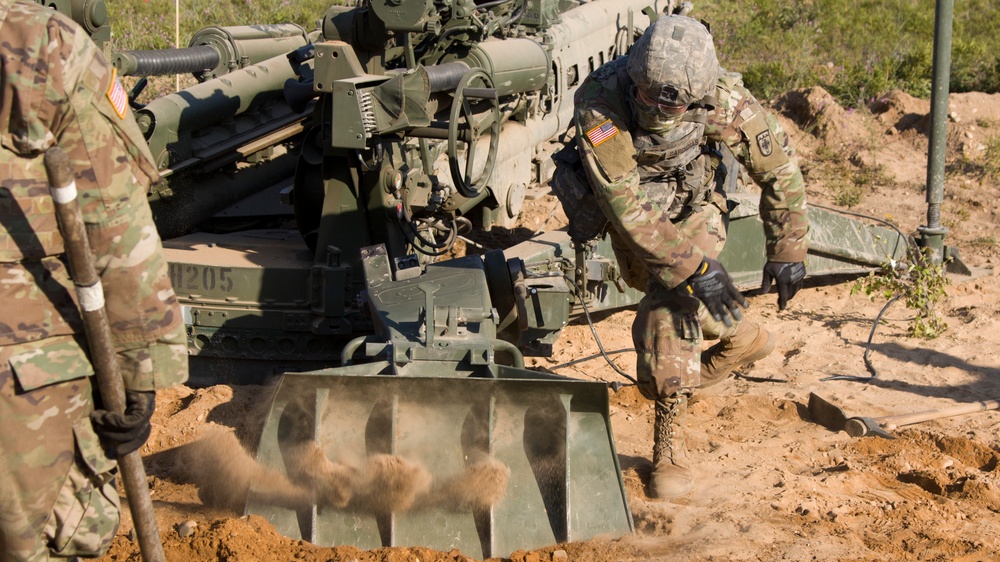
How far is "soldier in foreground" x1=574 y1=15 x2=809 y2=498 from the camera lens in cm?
466

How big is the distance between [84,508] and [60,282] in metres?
0.65

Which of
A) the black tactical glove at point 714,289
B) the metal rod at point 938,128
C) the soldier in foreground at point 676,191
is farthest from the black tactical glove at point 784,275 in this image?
the metal rod at point 938,128

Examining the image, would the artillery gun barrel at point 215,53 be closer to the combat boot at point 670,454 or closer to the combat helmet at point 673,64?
the combat helmet at point 673,64

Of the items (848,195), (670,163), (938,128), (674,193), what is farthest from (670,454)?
(848,195)

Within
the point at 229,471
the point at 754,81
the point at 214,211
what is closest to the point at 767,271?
the point at 229,471

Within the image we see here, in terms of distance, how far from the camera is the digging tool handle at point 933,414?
5504 millimetres

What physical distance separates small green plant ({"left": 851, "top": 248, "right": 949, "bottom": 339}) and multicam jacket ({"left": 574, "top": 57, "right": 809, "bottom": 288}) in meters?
2.19

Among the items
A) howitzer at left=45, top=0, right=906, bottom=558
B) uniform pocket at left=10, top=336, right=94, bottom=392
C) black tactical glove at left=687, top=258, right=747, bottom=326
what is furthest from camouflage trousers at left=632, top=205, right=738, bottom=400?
uniform pocket at left=10, top=336, right=94, bottom=392

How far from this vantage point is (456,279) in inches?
218

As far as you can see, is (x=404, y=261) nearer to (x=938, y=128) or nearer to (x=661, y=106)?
(x=661, y=106)

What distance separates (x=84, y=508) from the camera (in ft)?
10.5

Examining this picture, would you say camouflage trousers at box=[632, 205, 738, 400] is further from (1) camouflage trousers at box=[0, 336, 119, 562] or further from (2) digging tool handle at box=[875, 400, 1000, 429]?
(1) camouflage trousers at box=[0, 336, 119, 562]

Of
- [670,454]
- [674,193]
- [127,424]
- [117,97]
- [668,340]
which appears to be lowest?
[670,454]

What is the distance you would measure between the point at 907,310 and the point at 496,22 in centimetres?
363
